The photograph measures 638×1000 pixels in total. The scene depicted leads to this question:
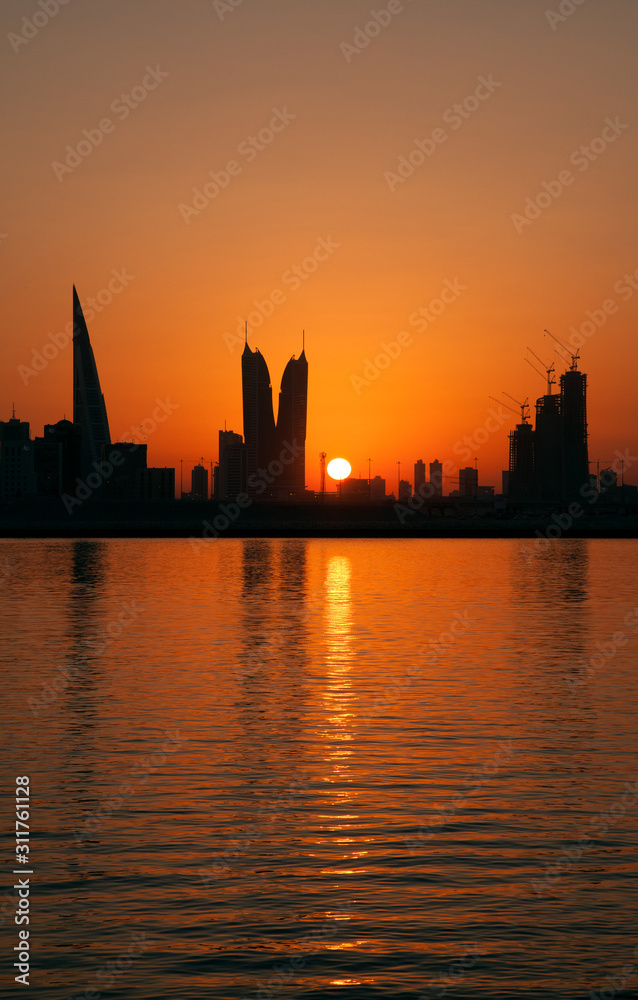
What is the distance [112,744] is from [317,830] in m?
9.99

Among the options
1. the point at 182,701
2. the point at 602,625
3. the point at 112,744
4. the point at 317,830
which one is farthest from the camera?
the point at 602,625

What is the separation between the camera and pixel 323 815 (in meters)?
23.4

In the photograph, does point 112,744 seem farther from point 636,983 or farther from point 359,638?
point 359,638

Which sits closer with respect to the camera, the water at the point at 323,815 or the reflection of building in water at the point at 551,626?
the water at the point at 323,815

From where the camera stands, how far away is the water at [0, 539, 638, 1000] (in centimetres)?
1573

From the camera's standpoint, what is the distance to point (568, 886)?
1892 cm

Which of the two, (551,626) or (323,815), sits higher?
(551,626)

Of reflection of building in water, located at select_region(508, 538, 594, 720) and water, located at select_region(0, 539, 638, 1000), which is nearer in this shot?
water, located at select_region(0, 539, 638, 1000)

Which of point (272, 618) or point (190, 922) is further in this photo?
point (272, 618)

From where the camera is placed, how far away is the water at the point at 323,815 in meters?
15.7

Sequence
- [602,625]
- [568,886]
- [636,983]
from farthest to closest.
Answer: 1. [602,625]
2. [568,886]
3. [636,983]

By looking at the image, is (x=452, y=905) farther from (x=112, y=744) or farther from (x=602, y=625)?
(x=602, y=625)

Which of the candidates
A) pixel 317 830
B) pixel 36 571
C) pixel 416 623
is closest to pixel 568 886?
pixel 317 830

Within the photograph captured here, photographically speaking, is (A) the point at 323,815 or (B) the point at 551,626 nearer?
(A) the point at 323,815
